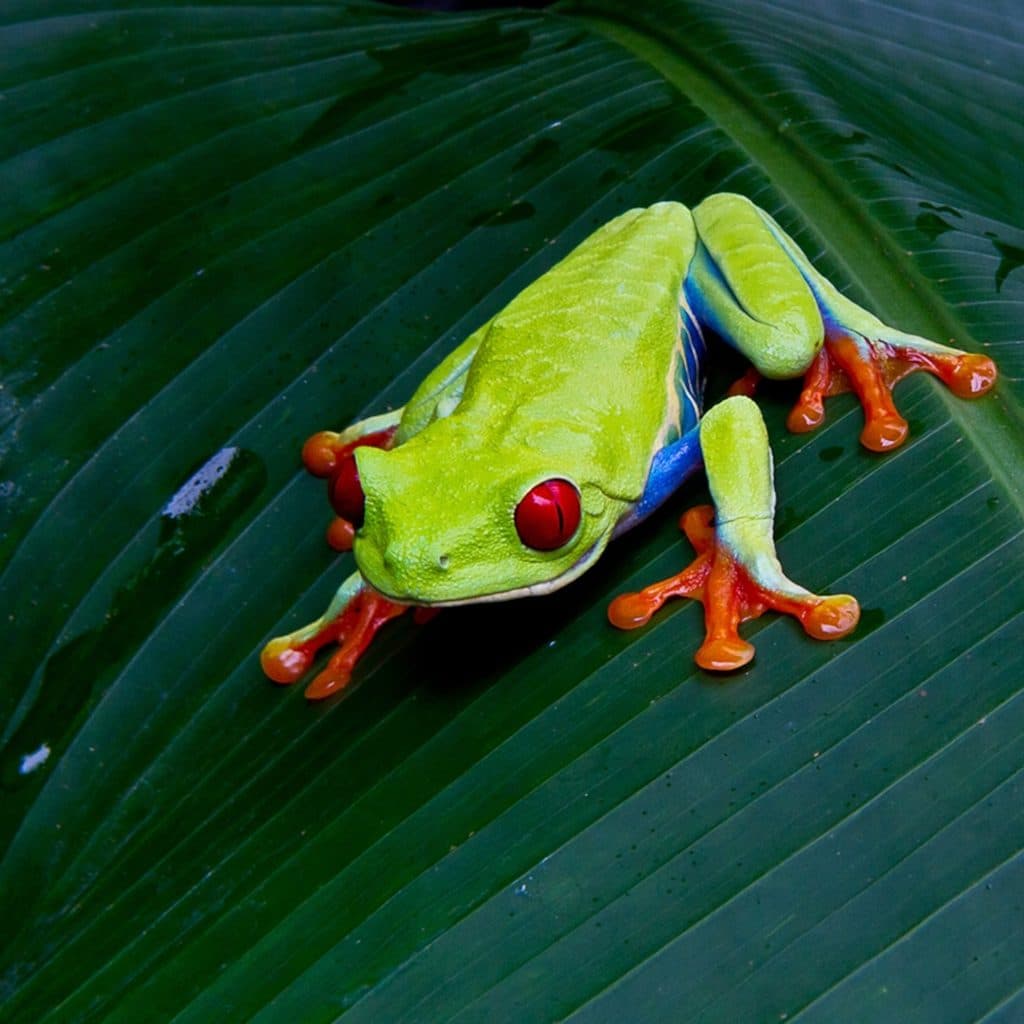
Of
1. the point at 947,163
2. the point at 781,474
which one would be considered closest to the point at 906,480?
the point at 781,474

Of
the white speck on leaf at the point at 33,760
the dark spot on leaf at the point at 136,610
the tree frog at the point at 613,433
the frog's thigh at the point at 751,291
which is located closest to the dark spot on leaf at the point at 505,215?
the tree frog at the point at 613,433

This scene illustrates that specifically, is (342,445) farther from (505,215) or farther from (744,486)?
(744,486)

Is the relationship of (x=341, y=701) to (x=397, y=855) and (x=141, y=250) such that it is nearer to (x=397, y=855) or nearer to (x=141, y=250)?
(x=397, y=855)

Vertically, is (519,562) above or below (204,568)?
above

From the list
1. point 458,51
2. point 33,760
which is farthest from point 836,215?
point 33,760

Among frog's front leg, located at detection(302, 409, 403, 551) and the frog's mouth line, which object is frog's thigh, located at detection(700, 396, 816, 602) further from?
frog's front leg, located at detection(302, 409, 403, 551)

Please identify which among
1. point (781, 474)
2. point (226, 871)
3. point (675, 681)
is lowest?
point (226, 871)

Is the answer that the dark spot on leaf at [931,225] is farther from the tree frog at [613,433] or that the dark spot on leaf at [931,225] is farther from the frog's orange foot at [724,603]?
the frog's orange foot at [724,603]
